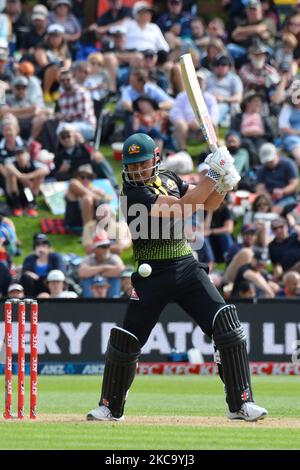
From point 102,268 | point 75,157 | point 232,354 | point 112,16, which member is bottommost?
point 102,268

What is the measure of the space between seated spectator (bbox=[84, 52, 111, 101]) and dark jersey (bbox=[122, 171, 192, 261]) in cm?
1363

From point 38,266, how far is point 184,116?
5.12 metres

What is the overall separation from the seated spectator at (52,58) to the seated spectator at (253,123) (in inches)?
139

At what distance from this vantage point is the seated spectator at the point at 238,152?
22.0 metres

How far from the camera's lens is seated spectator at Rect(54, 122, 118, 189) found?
22172 mm

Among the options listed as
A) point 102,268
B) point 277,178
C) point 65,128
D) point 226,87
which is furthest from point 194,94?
point 226,87

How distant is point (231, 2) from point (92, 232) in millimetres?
8637

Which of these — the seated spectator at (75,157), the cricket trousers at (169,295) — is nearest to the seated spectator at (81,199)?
the seated spectator at (75,157)

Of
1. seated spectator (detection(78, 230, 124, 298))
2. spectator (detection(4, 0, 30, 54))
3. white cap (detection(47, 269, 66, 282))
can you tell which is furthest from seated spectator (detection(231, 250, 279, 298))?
spectator (detection(4, 0, 30, 54))

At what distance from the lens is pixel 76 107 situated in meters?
22.9

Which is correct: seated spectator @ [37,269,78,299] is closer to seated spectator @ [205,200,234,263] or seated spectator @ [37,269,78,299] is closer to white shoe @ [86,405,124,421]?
seated spectator @ [205,200,234,263]

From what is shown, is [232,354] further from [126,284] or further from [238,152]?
[238,152]

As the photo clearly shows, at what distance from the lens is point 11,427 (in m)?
10.1
